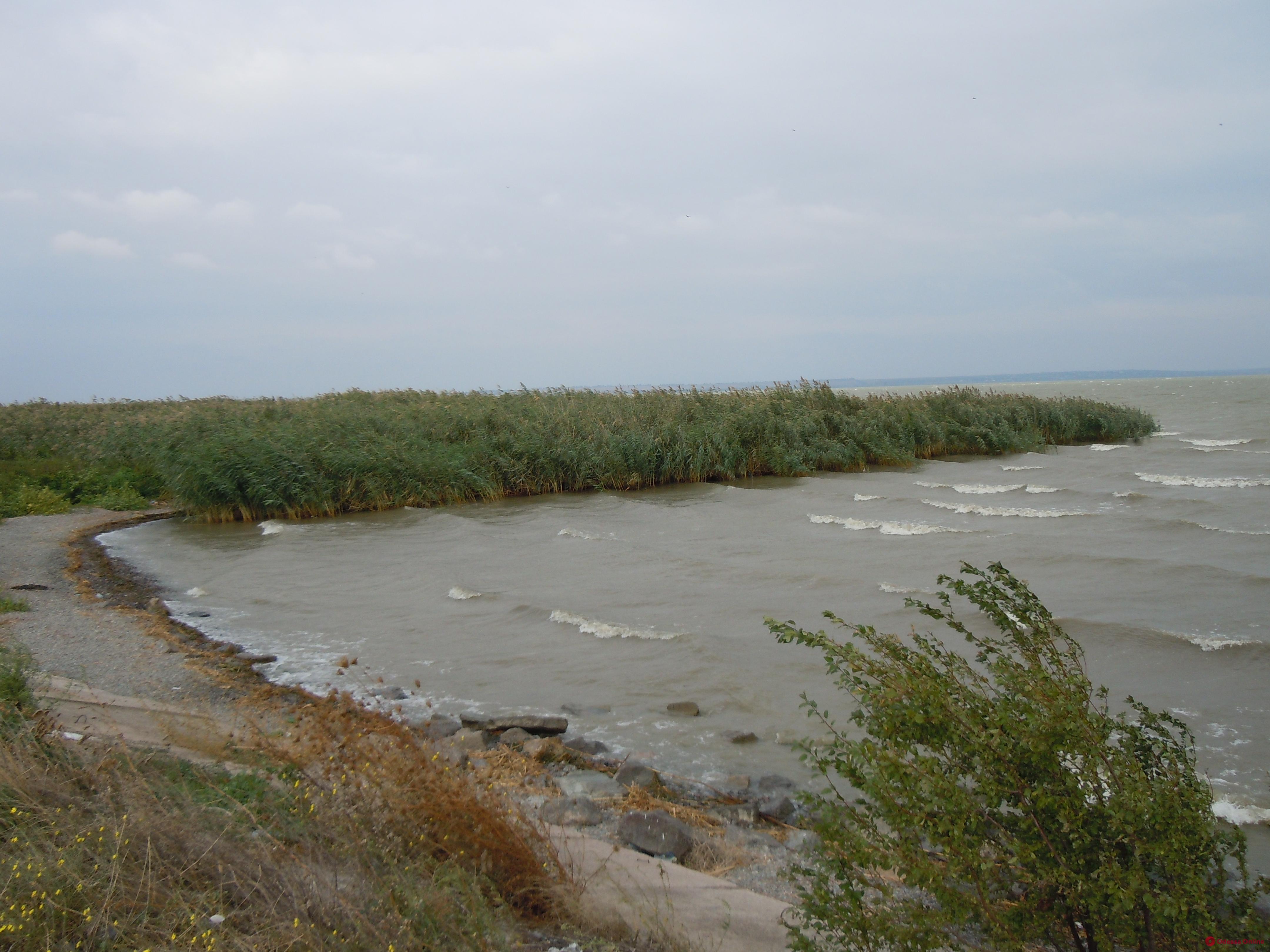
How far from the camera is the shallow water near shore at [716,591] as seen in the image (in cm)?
653

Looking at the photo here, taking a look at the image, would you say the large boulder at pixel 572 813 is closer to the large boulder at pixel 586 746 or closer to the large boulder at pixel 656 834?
the large boulder at pixel 656 834

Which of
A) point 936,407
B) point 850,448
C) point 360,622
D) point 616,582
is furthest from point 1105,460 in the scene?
point 360,622

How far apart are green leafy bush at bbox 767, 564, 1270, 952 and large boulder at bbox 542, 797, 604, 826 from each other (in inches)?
58.8

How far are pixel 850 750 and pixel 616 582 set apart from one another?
813 centimetres

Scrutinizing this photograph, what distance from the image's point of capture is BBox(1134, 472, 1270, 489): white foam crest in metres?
17.4

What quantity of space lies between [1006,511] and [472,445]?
450 inches

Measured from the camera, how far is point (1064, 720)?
264cm

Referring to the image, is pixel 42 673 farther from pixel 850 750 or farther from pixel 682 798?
pixel 850 750

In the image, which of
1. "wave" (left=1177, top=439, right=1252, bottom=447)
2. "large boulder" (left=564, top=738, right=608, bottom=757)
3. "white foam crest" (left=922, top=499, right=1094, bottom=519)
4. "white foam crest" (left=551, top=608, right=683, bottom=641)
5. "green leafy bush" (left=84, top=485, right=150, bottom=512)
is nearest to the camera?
"large boulder" (left=564, top=738, right=608, bottom=757)

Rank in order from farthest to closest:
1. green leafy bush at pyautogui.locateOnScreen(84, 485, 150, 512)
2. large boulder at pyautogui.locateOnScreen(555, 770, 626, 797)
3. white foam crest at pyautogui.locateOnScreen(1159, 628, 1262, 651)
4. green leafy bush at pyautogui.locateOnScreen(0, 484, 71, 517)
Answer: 1. green leafy bush at pyautogui.locateOnScreen(84, 485, 150, 512)
2. green leafy bush at pyautogui.locateOnScreen(0, 484, 71, 517)
3. white foam crest at pyautogui.locateOnScreen(1159, 628, 1262, 651)
4. large boulder at pyautogui.locateOnScreen(555, 770, 626, 797)

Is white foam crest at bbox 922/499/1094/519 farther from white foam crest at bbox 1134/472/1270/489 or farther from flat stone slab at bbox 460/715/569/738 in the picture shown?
flat stone slab at bbox 460/715/569/738

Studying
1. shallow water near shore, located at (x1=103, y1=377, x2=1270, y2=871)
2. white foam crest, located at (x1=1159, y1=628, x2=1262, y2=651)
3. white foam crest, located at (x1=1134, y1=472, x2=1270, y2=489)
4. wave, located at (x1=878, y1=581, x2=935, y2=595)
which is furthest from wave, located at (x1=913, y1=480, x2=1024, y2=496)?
white foam crest, located at (x1=1159, y1=628, x2=1262, y2=651)

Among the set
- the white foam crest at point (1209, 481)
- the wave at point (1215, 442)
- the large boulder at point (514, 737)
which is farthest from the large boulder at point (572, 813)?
the wave at point (1215, 442)

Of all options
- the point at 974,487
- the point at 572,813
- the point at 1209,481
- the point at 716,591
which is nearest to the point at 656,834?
the point at 572,813
